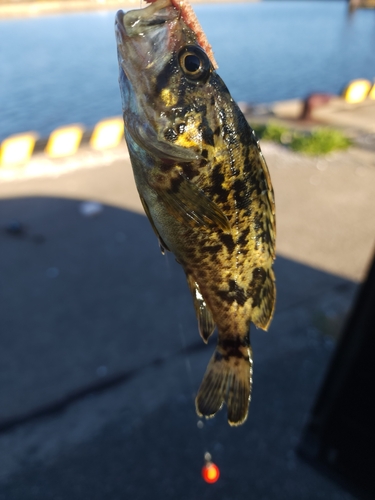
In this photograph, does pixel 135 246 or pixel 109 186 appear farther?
pixel 109 186

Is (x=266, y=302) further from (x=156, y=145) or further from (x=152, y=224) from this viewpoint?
(x=156, y=145)

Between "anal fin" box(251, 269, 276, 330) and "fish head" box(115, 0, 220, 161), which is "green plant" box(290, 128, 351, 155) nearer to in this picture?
"anal fin" box(251, 269, 276, 330)

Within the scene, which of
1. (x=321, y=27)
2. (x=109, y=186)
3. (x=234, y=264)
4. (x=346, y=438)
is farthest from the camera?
(x=321, y=27)

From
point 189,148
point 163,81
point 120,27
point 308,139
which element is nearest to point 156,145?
point 189,148

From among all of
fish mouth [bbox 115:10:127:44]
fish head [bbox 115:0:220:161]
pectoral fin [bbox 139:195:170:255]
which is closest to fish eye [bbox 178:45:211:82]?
fish head [bbox 115:0:220:161]

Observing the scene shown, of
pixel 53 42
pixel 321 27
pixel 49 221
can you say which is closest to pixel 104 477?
pixel 49 221

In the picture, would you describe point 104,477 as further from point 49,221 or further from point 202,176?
point 49,221

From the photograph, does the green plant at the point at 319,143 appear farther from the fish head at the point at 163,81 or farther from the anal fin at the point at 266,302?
the fish head at the point at 163,81

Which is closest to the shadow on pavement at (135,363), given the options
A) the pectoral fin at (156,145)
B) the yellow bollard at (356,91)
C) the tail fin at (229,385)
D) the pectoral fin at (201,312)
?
the tail fin at (229,385)
